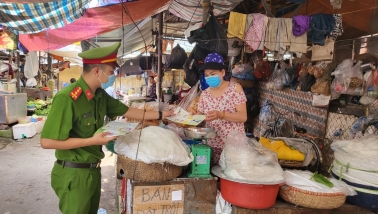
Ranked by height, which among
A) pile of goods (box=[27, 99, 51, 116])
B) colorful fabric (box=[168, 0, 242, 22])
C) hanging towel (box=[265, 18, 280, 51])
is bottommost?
pile of goods (box=[27, 99, 51, 116])

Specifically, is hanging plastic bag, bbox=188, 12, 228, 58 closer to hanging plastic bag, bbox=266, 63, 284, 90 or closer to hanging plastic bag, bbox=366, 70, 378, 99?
hanging plastic bag, bbox=266, 63, 284, 90

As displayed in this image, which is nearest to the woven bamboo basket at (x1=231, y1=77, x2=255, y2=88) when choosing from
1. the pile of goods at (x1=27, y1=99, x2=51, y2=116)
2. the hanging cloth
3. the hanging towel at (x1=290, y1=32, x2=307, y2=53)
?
the hanging towel at (x1=290, y1=32, x2=307, y2=53)

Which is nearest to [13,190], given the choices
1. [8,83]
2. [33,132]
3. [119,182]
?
[119,182]

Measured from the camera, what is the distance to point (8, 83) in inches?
423

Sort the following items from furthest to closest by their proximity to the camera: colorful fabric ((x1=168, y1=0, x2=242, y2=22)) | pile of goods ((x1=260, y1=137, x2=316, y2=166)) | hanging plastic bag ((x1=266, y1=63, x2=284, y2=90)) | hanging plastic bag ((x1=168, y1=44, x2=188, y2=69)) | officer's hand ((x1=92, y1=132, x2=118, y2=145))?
1. hanging plastic bag ((x1=168, y1=44, x2=188, y2=69))
2. hanging plastic bag ((x1=266, y1=63, x2=284, y2=90))
3. colorful fabric ((x1=168, y1=0, x2=242, y2=22))
4. pile of goods ((x1=260, y1=137, x2=316, y2=166))
5. officer's hand ((x1=92, y1=132, x2=118, y2=145))

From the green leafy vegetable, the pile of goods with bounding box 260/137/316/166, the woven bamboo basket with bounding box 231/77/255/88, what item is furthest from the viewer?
the woven bamboo basket with bounding box 231/77/255/88

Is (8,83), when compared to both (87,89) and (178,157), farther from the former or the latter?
(178,157)

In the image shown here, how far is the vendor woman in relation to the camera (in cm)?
279

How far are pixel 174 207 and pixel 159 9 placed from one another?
4.13m

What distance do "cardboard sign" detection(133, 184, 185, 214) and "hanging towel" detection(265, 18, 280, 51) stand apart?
3255mm

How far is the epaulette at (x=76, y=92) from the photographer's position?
85.0 inches

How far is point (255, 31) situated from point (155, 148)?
3302mm

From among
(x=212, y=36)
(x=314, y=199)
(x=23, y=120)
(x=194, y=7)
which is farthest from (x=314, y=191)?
(x=23, y=120)

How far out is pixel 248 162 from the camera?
2154 millimetres
